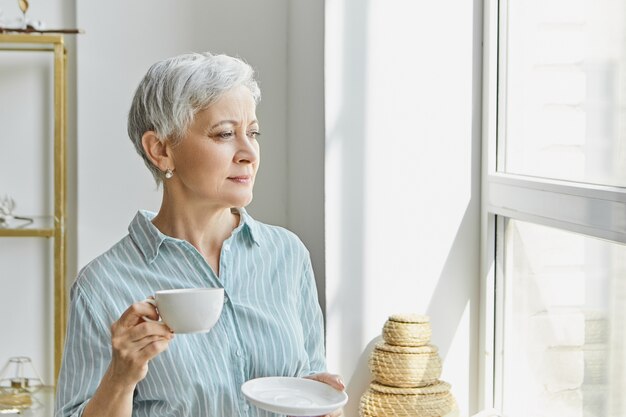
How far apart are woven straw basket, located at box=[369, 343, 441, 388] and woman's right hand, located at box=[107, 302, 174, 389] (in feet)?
3.37

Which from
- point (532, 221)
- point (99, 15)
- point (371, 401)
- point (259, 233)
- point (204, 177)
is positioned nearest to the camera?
point (204, 177)

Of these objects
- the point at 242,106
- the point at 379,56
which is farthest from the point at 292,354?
the point at 379,56

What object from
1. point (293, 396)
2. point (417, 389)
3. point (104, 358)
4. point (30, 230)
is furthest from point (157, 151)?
point (30, 230)

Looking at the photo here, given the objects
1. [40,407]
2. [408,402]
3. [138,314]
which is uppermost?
[138,314]

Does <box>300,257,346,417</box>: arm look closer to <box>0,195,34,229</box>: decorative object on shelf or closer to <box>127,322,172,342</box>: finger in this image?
<box>127,322,172,342</box>: finger

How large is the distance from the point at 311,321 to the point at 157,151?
0.45 metres

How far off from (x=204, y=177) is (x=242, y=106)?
0.47ft

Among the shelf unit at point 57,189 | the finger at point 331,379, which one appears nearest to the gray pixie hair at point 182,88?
the finger at point 331,379

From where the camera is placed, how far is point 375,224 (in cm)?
256

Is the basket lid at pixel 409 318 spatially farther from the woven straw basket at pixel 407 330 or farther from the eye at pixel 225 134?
the eye at pixel 225 134

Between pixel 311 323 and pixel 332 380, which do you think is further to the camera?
pixel 311 323

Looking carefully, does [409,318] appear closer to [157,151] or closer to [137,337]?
[157,151]

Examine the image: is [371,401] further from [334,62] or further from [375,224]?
[334,62]

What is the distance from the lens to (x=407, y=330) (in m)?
2.41
